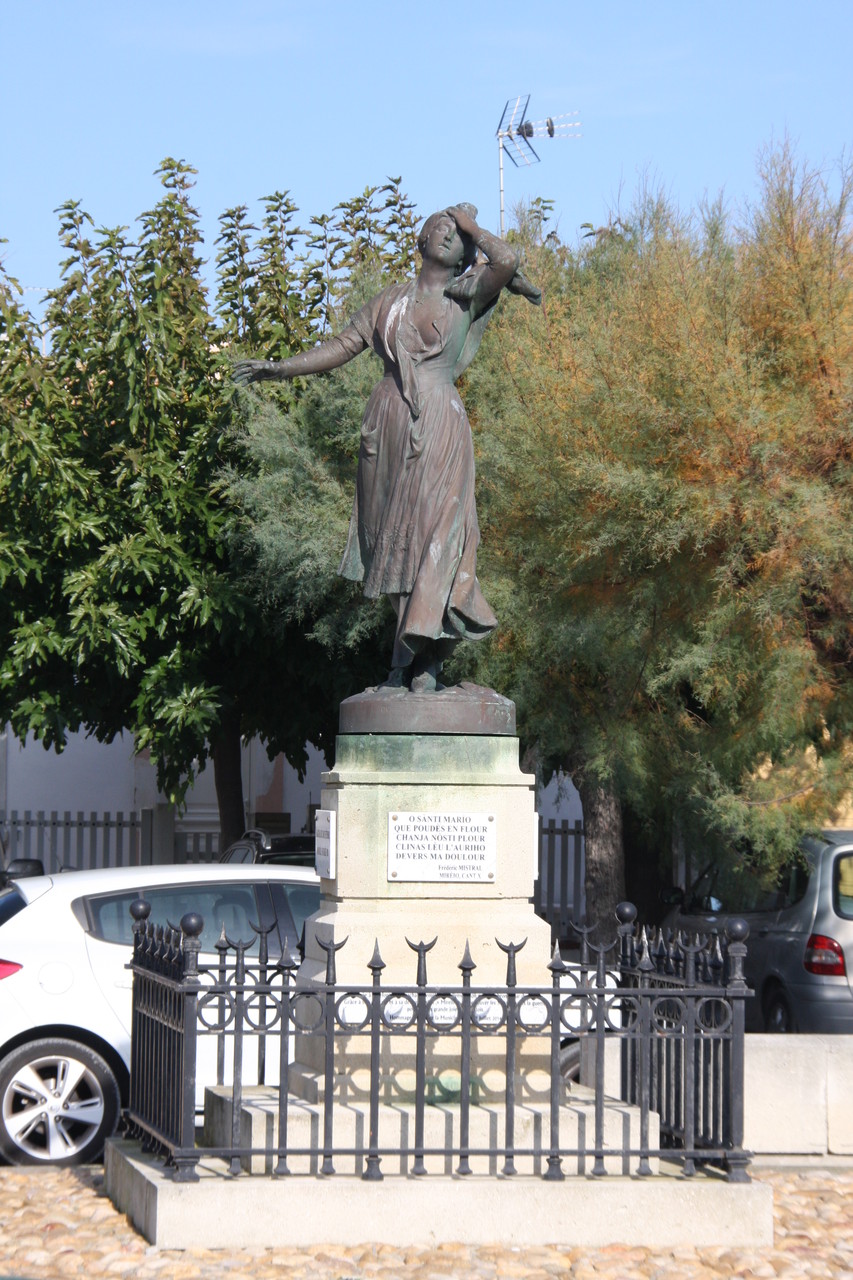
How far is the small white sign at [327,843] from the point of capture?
22.1 feet

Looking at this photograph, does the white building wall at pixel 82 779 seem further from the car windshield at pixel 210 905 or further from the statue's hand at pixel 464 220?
the statue's hand at pixel 464 220

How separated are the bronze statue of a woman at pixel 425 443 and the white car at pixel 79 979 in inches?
70.6

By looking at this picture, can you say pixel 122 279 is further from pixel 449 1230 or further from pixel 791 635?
pixel 449 1230

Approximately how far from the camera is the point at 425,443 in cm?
709

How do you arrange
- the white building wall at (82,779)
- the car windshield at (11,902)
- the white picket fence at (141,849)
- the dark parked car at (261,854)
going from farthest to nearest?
the white building wall at (82,779)
the white picket fence at (141,849)
the dark parked car at (261,854)
the car windshield at (11,902)

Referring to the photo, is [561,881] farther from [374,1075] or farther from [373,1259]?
[373,1259]

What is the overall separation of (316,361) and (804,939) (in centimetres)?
534

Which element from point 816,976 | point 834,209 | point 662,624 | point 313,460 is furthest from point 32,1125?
point 834,209

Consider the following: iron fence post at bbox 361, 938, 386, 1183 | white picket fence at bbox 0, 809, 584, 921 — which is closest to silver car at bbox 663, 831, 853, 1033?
iron fence post at bbox 361, 938, 386, 1183

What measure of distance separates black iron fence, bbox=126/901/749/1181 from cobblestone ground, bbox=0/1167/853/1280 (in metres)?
0.32

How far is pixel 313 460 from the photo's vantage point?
13.3m

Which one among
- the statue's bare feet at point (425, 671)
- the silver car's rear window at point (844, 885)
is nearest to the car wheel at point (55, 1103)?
the statue's bare feet at point (425, 671)

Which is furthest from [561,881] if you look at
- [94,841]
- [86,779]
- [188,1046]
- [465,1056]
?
[188,1046]

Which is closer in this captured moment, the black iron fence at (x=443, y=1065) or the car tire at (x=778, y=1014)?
the black iron fence at (x=443, y=1065)
